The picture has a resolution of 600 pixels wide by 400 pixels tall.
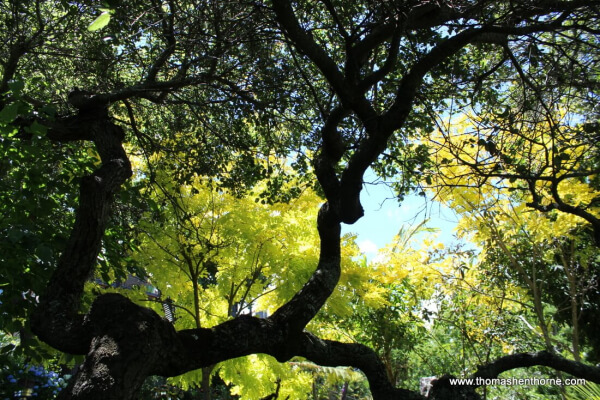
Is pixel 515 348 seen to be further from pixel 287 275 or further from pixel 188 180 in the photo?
pixel 188 180

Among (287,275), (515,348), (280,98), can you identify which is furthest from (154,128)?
(515,348)

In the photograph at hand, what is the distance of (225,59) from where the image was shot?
514cm

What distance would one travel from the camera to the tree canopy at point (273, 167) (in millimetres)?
3050

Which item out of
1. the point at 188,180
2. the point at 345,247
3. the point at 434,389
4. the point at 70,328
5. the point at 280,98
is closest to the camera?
the point at 70,328

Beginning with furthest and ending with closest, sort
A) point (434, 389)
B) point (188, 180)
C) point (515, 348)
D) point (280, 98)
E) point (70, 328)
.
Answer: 1. point (515, 348)
2. point (188, 180)
3. point (280, 98)
4. point (434, 389)
5. point (70, 328)

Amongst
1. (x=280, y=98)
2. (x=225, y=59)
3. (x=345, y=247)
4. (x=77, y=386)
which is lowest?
(x=77, y=386)

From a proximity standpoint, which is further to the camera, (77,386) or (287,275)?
(287,275)

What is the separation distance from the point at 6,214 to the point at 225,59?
9.21 feet

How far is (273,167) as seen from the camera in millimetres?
6363

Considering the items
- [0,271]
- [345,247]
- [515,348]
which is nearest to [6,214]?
[0,271]

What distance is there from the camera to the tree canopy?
3.05 meters

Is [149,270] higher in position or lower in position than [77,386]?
Answer: higher

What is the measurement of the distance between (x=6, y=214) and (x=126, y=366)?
287 centimetres

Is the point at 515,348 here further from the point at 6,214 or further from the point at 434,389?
the point at 6,214
